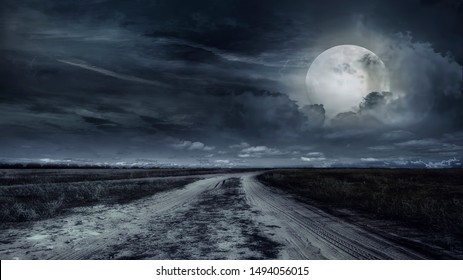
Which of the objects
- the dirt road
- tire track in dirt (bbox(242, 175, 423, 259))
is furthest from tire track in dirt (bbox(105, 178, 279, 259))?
tire track in dirt (bbox(242, 175, 423, 259))

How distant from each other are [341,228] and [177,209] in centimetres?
697

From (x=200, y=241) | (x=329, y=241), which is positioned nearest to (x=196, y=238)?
(x=200, y=241)

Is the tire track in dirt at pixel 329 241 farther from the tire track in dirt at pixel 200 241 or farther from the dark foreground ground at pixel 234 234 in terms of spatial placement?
the tire track in dirt at pixel 200 241

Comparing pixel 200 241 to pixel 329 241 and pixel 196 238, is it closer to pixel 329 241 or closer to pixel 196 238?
pixel 196 238

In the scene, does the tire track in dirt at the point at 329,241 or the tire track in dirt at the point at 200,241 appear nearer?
the tire track in dirt at the point at 329,241

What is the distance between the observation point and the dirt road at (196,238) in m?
5.84

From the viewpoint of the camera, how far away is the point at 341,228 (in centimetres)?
826

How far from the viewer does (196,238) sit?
715 cm

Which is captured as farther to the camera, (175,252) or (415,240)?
(415,240)

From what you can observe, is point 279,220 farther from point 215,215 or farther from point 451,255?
point 451,255

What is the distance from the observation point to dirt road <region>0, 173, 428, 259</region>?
5840 millimetres

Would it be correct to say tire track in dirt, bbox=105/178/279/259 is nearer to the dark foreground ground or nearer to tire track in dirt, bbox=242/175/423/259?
the dark foreground ground

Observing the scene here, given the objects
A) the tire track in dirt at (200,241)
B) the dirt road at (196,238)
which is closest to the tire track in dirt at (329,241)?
the dirt road at (196,238)
